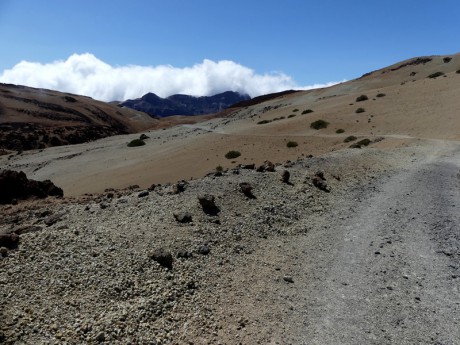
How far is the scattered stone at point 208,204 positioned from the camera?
13625 mm

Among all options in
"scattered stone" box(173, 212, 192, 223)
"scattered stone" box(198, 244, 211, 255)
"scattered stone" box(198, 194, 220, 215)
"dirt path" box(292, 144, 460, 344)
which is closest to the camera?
"dirt path" box(292, 144, 460, 344)

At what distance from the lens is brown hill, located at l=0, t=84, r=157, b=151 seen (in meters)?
72.5

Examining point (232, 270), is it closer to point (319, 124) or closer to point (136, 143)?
point (319, 124)

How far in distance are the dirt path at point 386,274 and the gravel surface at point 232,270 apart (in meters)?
0.04

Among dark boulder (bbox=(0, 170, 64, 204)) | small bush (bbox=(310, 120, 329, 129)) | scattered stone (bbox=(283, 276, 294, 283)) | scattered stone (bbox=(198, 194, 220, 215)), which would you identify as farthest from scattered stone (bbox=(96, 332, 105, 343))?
small bush (bbox=(310, 120, 329, 129))

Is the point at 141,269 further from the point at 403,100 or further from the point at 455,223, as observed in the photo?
the point at 403,100

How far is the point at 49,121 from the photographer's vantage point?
292ft

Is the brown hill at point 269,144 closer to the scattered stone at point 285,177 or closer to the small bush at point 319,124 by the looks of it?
the small bush at point 319,124

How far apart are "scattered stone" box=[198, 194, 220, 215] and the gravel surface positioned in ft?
0.13

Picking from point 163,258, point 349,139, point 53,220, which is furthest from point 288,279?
point 349,139

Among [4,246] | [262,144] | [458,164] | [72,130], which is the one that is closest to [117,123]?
[72,130]

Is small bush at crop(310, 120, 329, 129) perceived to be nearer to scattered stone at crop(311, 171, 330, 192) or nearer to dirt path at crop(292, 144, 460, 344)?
scattered stone at crop(311, 171, 330, 192)

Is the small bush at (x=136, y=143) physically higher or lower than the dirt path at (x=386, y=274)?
higher

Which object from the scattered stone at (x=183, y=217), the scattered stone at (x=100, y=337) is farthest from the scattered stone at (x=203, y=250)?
the scattered stone at (x=100, y=337)
